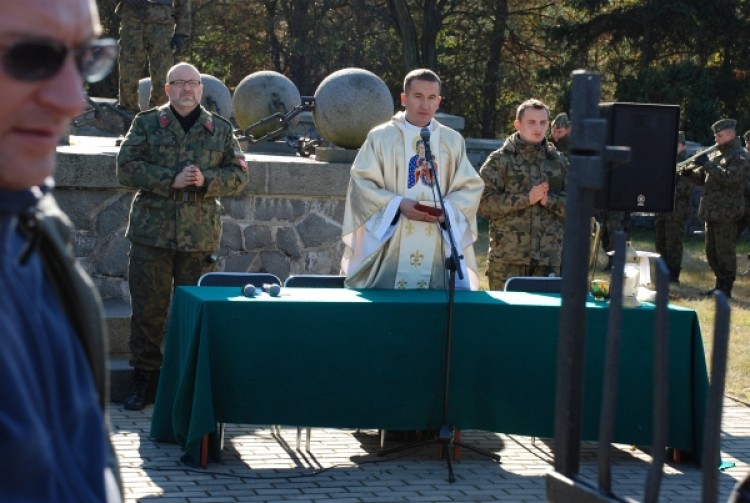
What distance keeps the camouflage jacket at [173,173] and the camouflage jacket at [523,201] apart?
1.80 metres

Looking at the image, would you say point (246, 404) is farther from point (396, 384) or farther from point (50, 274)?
point (50, 274)

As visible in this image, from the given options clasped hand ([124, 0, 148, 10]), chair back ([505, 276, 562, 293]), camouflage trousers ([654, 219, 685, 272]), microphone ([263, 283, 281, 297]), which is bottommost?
microphone ([263, 283, 281, 297])

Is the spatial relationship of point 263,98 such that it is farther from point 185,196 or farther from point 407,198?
point 407,198

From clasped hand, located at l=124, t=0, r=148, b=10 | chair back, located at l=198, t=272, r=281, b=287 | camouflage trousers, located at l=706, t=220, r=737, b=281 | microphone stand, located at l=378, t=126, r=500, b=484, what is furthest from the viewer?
camouflage trousers, located at l=706, t=220, r=737, b=281

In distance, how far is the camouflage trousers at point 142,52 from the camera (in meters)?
11.8

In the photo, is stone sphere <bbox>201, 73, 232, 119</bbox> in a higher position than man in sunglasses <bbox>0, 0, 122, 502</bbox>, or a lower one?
higher

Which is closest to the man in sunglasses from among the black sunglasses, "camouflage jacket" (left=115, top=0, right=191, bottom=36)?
the black sunglasses

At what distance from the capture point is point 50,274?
179 centimetres

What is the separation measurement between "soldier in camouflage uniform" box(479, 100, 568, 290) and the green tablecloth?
5.30 feet

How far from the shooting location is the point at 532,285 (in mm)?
7758

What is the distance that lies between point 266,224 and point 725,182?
769 centimetres

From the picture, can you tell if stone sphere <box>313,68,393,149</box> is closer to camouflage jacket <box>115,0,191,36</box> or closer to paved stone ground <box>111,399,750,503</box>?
camouflage jacket <box>115,0,191,36</box>

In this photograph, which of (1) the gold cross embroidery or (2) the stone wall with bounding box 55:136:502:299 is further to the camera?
(2) the stone wall with bounding box 55:136:502:299

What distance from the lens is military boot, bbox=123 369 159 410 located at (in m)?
7.96
